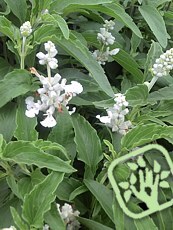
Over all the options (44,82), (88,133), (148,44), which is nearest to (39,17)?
(44,82)

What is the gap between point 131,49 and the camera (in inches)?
65.1

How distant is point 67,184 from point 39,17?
1.55ft

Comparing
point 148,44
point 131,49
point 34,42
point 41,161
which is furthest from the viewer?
point 148,44

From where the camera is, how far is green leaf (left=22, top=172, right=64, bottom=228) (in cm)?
103

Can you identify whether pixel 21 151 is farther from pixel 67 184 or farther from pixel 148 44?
pixel 148 44

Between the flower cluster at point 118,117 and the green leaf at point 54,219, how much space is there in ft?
0.87

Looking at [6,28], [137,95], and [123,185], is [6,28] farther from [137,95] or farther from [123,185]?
[123,185]

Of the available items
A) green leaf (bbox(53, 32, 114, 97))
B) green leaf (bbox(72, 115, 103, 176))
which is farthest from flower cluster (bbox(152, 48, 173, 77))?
green leaf (bbox(72, 115, 103, 176))

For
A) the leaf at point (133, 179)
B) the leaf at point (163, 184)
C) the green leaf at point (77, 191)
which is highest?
the leaf at point (133, 179)

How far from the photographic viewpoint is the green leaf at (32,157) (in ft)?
3.53

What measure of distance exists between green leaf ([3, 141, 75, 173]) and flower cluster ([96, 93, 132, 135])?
0.21 meters

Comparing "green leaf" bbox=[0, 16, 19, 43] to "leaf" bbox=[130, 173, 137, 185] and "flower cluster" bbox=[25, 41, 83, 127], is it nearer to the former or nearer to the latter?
"flower cluster" bbox=[25, 41, 83, 127]

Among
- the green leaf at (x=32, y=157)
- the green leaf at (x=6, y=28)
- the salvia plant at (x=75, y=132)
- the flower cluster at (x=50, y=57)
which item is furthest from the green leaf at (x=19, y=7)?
the green leaf at (x=32, y=157)

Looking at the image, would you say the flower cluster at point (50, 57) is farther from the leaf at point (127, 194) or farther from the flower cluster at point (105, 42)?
the leaf at point (127, 194)
